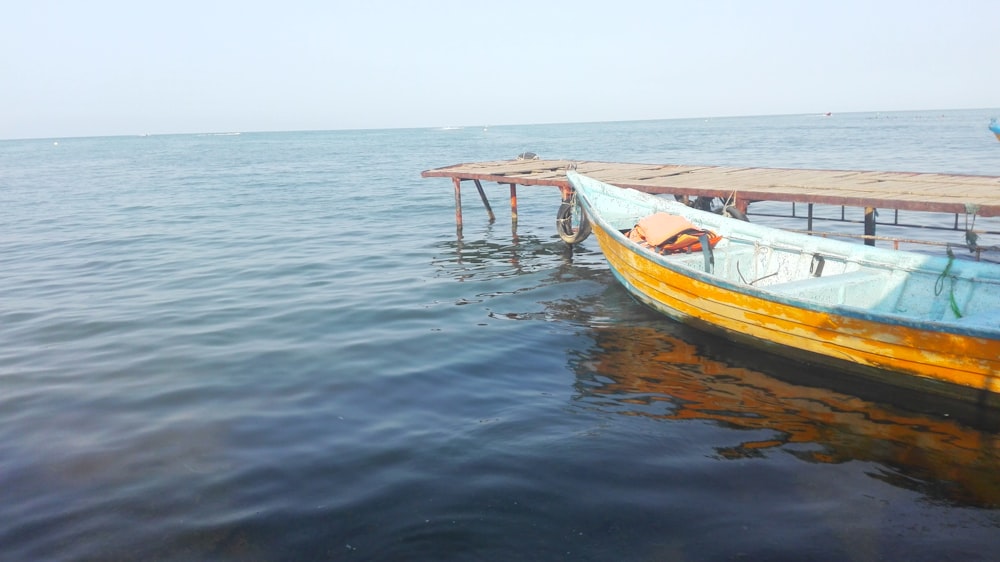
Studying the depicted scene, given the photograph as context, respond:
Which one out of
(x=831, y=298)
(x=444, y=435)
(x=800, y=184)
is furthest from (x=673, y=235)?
(x=444, y=435)

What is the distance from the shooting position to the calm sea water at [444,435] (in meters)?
5.25

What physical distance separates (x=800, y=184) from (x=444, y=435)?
30.0 ft

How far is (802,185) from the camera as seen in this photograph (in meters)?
12.7

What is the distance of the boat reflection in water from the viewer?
6.09 m

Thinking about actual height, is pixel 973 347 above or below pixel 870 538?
above

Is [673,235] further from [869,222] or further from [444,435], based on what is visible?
[444,435]

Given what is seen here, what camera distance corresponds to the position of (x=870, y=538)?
5.08m

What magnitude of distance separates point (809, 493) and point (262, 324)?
837cm

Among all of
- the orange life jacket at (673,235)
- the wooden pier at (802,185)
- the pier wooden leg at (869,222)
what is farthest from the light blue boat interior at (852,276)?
the pier wooden leg at (869,222)

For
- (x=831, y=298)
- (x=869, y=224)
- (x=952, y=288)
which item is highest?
(x=869, y=224)

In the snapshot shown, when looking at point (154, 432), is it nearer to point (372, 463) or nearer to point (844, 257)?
point (372, 463)

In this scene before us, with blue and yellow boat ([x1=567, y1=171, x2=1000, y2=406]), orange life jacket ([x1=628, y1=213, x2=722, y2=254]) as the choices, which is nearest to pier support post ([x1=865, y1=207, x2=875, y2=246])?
blue and yellow boat ([x1=567, y1=171, x2=1000, y2=406])

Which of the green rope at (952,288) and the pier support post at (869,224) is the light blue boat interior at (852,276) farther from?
the pier support post at (869,224)

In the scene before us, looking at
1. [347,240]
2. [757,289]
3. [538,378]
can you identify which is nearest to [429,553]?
[538,378]
